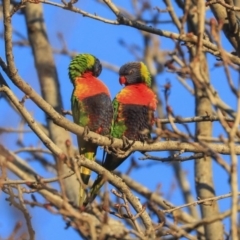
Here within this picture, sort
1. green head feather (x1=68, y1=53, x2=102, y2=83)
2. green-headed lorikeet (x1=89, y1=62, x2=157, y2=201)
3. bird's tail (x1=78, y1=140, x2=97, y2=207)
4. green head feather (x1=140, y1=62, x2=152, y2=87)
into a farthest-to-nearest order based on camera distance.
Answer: green head feather (x1=140, y1=62, x2=152, y2=87) < green head feather (x1=68, y1=53, x2=102, y2=83) < green-headed lorikeet (x1=89, y1=62, x2=157, y2=201) < bird's tail (x1=78, y1=140, x2=97, y2=207)

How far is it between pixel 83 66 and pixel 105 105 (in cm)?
40

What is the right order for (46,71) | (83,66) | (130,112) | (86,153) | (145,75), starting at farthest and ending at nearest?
(46,71) → (145,75) → (83,66) → (130,112) → (86,153)

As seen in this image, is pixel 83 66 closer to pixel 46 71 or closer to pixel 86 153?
pixel 86 153

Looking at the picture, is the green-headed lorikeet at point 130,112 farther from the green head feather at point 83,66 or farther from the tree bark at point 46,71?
the tree bark at point 46,71

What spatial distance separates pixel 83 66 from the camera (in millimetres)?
5508

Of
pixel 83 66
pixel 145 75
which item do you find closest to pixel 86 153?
pixel 83 66

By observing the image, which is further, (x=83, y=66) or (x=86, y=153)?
(x=83, y=66)

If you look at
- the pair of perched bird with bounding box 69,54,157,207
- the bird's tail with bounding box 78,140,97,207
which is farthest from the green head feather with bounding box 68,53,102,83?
the bird's tail with bounding box 78,140,97,207

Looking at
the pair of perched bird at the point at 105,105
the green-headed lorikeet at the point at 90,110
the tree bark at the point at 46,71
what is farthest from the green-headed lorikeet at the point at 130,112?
the tree bark at the point at 46,71

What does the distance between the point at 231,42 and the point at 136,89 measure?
1.02 metres

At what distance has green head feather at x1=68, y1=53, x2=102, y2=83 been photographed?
216 inches

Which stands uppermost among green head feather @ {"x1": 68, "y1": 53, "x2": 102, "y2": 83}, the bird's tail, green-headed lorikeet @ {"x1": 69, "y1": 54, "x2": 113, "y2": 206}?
green head feather @ {"x1": 68, "y1": 53, "x2": 102, "y2": 83}

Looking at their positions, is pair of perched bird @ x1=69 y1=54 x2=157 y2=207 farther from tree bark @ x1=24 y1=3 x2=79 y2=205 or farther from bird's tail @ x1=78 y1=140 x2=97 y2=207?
tree bark @ x1=24 y1=3 x2=79 y2=205

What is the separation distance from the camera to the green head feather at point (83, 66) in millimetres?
5496
